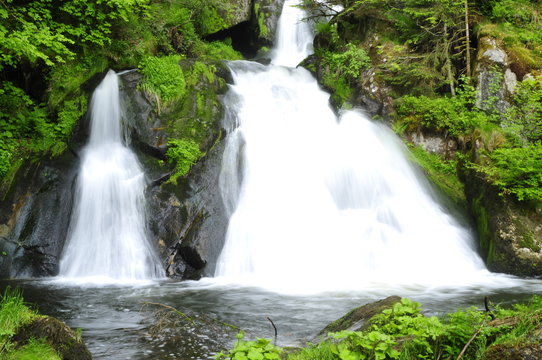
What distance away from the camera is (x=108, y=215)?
8.88m

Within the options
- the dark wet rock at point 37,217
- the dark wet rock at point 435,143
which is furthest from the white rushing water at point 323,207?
the dark wet rock at point 37,217

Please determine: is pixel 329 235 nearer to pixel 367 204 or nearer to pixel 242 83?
pixel 367 204

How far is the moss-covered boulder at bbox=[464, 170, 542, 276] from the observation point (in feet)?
26.8

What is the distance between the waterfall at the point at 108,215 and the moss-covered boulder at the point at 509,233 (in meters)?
7.26

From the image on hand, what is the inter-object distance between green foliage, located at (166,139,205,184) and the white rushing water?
2.76ft

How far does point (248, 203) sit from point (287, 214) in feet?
3.23

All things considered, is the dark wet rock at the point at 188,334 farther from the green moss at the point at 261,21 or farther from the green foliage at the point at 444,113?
the green moss at the point at 261,21

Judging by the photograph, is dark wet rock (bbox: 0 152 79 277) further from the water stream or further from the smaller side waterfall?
the smaller side waterfall

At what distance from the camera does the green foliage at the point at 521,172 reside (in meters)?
8.37

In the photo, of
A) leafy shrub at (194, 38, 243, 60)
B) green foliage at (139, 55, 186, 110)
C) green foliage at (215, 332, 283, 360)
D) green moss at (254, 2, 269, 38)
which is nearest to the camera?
green foliage at (215, 332, 283, 360)

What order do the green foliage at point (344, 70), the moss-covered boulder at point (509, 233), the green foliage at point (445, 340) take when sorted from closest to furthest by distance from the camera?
the green foliage at point (445, 340) < the moss-covered boulder at point (509, 233) < the green foliage at point (344, 70)

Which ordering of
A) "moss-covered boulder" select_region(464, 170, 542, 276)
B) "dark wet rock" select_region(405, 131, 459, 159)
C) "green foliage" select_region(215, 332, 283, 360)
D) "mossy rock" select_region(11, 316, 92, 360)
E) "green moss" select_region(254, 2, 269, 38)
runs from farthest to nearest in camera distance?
"green moss" select_region(254, 2, 269, 38) < "dark wet rock" select_region(405, 131, 459, 159) < "moss-covered boulder" select_region(464, 170, 542, 276) < "mossy rock" select_region(11, 316, 92, 360) < "green foliage" select_region(215, 332, 283, 360)

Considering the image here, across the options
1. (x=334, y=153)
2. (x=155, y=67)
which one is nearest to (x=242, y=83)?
(x=155, y=67)

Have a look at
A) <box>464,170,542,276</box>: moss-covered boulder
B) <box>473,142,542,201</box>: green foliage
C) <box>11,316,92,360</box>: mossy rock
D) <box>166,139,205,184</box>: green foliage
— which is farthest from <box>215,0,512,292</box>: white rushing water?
<box>11,316,92,360</box>: mossy rock
